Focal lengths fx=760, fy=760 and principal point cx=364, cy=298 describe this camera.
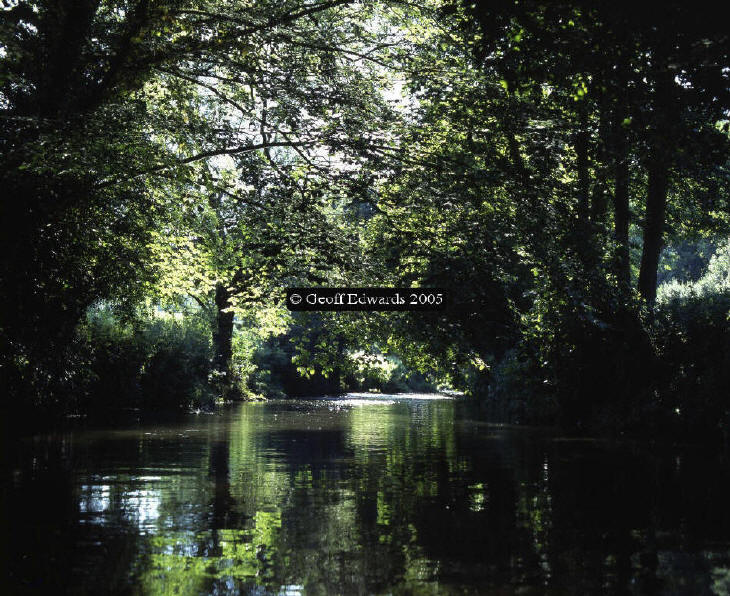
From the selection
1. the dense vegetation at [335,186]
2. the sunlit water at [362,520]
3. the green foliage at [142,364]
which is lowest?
the sunlit water at [362,520]

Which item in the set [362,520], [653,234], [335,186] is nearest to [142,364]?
[335,186]

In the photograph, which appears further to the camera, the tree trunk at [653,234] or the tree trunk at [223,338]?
the tree trunk at [223,338]

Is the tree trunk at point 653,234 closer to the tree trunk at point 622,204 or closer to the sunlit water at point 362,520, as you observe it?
the tree trunk at point 622,204

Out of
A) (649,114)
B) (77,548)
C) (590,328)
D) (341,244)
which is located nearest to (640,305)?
(590,328)

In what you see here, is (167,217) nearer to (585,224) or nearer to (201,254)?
(201,254)

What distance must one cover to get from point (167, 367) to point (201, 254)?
39.3 feet

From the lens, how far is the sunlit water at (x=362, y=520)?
6992 mm

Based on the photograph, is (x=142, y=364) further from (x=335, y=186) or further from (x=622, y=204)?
(x=622, y=204)

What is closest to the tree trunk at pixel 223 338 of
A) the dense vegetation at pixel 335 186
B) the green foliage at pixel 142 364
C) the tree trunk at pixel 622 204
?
the green foliage at pixel 142 364

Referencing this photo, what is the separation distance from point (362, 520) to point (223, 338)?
31188 millimetres

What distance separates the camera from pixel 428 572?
23.6ft

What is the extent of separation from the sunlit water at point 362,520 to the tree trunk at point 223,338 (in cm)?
2073

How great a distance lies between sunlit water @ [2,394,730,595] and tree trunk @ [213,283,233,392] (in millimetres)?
20729

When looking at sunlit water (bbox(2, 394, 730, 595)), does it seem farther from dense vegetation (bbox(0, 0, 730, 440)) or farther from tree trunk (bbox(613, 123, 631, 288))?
tree trunk (bbox(613, 123, 631, 288))
